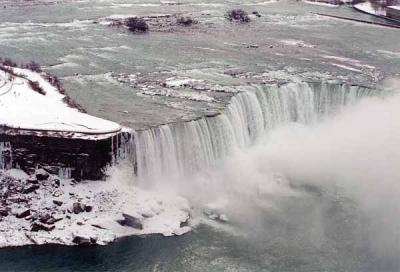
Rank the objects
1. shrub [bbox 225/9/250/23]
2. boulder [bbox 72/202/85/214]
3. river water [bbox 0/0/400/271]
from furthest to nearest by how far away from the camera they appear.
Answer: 1. shrub [bbox 225/9/250/23]
2. boulder [bbox 72/202/85/214]
3. river water [bbox 0/0/400/271]

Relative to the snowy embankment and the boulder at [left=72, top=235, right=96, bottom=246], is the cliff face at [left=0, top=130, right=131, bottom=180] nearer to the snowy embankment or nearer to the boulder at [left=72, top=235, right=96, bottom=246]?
the snowy embankment

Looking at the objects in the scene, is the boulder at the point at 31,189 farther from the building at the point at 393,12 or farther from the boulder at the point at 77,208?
the building at the point at 393,12

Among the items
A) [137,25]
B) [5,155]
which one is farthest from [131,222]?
[137,25]

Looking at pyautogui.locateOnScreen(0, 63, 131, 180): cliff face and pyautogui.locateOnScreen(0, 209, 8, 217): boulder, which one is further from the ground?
pyautogui.locateOnScreen(0, 63, 131, 180): cliff face

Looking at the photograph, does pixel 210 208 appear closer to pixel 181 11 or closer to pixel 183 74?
pixel 183 74

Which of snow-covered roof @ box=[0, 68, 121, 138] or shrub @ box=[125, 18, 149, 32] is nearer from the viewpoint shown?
snow-covered roof @ box=[0, 68, 121, 138]

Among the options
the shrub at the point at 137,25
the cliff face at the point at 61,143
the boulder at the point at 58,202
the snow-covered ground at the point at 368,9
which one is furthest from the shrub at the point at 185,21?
the boulder at the point at 58,202

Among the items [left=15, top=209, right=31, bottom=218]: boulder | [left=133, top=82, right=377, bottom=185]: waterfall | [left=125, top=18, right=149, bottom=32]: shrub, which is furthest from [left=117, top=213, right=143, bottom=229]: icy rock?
[left=125, top=18, right=149, bottom=32]: shrub
